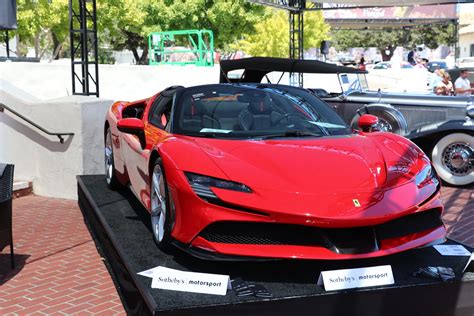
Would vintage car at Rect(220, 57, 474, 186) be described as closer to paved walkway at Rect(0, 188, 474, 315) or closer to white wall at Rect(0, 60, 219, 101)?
paved walkway at Rect(0, 188, 474, 315)

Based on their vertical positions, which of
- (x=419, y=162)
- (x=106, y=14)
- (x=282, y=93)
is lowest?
(x=419, y=162)

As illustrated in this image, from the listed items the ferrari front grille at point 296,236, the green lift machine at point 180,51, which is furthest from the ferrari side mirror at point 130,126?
the green lift machine at point 180,51

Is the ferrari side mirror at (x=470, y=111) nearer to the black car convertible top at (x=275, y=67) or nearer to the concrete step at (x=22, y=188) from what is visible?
the black car convertible top at (x=275, y=67)

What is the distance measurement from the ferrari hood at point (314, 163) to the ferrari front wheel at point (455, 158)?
15.7 feet

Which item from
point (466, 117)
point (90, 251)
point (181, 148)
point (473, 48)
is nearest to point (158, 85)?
point (466, 117)

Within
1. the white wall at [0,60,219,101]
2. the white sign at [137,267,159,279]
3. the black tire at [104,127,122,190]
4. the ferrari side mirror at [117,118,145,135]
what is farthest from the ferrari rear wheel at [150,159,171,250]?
the white wall at [0,60,219,101]

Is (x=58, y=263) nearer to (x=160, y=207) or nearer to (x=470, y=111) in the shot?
(x=160, y=207)

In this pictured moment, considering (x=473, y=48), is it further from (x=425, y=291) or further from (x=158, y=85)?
(x=425, y=291)

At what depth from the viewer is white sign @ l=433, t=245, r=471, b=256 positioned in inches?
162

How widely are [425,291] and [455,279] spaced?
0.70ft

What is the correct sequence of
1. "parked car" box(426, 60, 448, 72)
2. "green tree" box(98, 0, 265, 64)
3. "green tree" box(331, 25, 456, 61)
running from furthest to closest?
"green tree" box(331, 25, 456, 61) → "green tree" box(98, 0, 265, 64) → "parked car" box(426, 60, 448, 72)

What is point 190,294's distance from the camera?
337cm

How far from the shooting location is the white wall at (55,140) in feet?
25.5

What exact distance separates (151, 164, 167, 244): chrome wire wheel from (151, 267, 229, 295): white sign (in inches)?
24.8
